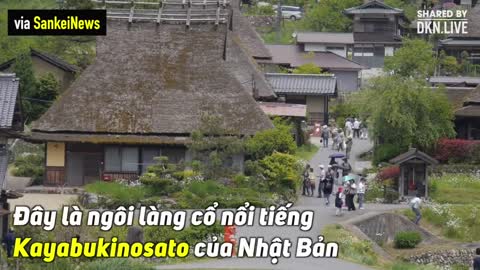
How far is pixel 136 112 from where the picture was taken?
48188mm

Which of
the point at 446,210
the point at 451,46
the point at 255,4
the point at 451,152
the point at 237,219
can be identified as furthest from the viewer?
the point at 255,4

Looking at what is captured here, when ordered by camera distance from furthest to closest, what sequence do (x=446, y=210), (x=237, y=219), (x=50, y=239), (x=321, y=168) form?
(x=321, y=168) < (x=446, y=210) < (x=237, y=219) < (x=50, y=239)

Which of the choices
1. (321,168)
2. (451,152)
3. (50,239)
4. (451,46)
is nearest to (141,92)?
(321,168)

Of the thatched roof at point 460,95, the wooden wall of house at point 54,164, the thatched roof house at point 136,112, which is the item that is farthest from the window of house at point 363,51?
the wooden wall of house at point 54,164

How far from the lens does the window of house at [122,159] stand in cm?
4778

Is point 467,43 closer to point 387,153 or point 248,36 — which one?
point 248,36

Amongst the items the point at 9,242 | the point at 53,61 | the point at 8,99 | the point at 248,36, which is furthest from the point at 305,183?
the point at 248,36

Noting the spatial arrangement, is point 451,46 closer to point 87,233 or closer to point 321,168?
point 321,168

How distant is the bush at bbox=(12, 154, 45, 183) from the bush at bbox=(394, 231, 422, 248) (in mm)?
13653

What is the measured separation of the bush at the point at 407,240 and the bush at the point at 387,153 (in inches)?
384

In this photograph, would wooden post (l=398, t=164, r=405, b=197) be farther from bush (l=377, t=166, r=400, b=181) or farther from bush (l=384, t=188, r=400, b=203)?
bush (l=377, t=166, r=400, b=181)

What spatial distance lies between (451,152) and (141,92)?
11.1 m

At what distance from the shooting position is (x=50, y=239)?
113ft

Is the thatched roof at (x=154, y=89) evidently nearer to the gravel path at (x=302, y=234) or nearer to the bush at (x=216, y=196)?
the bush at (x=216, y=196)
